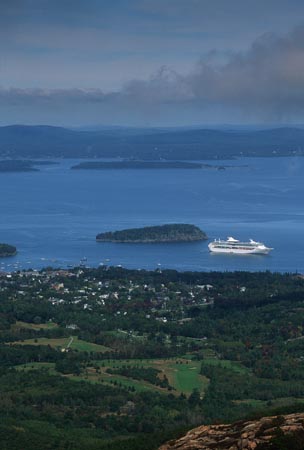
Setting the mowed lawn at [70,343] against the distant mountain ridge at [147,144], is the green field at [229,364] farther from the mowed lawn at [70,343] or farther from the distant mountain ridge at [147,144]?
the distant mountain ridge at [147,144]

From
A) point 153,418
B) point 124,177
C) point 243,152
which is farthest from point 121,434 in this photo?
point 243,152

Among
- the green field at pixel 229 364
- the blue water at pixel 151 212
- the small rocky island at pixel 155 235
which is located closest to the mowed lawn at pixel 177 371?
the green field at pixel 229 364

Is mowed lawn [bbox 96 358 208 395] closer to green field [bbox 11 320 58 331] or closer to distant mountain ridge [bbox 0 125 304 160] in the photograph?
→ green field [bbox 11 320 58 331]

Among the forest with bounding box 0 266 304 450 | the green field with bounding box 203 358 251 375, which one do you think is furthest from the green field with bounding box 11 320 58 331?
the green field with bounding box 203 358 251 375

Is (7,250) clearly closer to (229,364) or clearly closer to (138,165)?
(229,364)

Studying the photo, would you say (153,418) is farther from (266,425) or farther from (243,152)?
(243,152)
